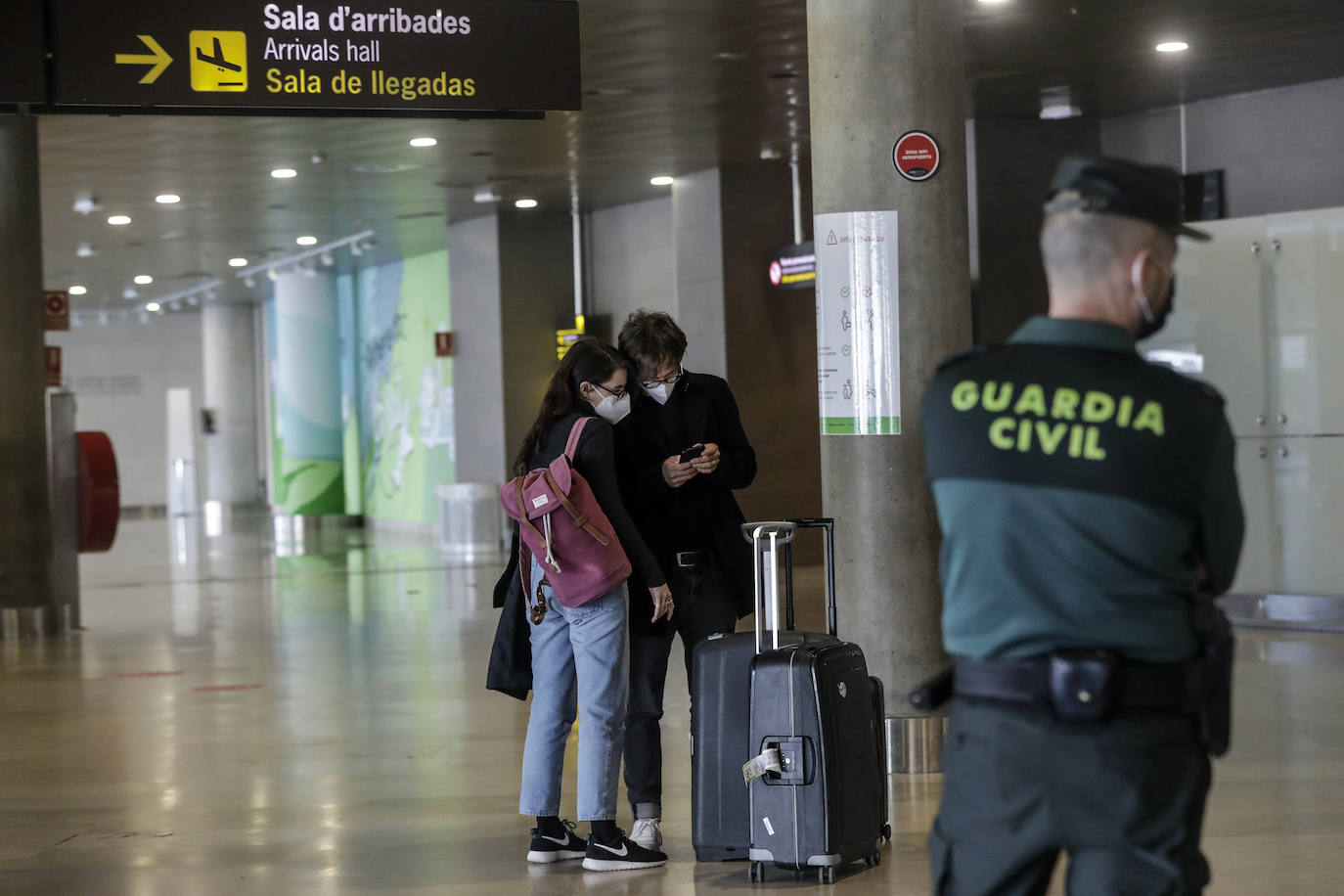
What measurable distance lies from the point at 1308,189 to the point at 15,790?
8768 mm

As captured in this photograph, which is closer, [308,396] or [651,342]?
[651,342]

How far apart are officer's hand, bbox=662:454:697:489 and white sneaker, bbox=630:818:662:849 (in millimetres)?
1009

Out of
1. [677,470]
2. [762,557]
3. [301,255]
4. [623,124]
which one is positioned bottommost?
[762,557]

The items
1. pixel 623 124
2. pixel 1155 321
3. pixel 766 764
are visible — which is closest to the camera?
pixel 1155 321

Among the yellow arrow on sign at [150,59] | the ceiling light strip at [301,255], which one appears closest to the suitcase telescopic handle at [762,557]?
the yellow arrow on sign at [150,59]

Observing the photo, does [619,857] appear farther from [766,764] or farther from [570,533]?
[570,533]

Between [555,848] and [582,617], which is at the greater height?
[582,617]

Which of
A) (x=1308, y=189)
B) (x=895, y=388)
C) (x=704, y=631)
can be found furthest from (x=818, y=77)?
(x=1308, y=189)

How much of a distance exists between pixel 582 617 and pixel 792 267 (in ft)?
33.8

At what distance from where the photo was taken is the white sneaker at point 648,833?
479cm

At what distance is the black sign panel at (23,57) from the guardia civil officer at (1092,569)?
4.96 metres

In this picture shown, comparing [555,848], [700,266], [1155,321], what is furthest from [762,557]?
[700,266]

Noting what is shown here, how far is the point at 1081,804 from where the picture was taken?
84.7 inches

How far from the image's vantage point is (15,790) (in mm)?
6141
